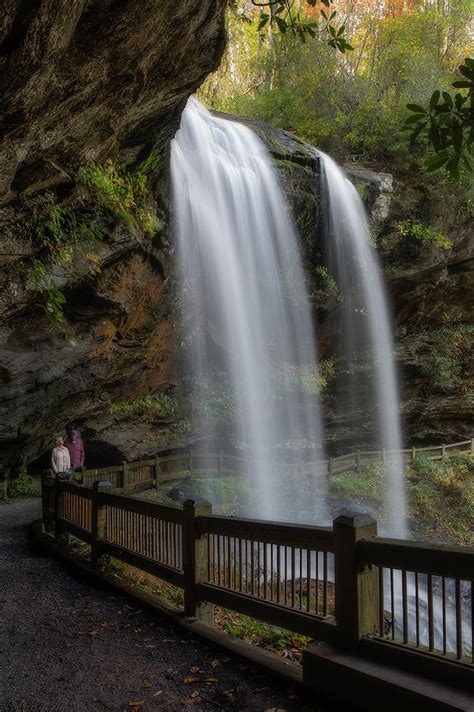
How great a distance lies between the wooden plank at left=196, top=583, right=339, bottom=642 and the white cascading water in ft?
30.1

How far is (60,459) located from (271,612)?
8.22 metres

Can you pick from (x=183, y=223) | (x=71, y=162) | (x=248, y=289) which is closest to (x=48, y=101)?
(x=71, y=162)

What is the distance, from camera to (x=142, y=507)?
18.0 ft

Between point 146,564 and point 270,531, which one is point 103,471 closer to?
point 146,564

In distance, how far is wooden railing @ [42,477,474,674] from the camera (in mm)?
2994

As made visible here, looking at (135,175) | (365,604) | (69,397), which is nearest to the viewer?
(365,604)

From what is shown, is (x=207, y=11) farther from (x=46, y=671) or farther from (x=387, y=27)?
(x=387, y=27)

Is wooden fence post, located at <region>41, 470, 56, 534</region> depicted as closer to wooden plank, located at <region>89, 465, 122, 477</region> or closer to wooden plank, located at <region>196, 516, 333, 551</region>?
wooden plank, located at <region>89, 465, 122, 477</region>

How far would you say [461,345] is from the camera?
19547 millimetres

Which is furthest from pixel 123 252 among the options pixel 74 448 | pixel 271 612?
pixel 271 612

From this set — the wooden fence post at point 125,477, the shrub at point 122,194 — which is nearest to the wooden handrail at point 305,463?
the wooden fence post at point 125,477

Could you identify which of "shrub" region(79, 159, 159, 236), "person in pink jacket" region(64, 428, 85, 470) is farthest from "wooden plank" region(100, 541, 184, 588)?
"person in pink jacket" region(64, 428, 85, 470)

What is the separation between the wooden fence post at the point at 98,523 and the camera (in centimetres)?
648

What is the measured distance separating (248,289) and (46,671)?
1178 centimetres
